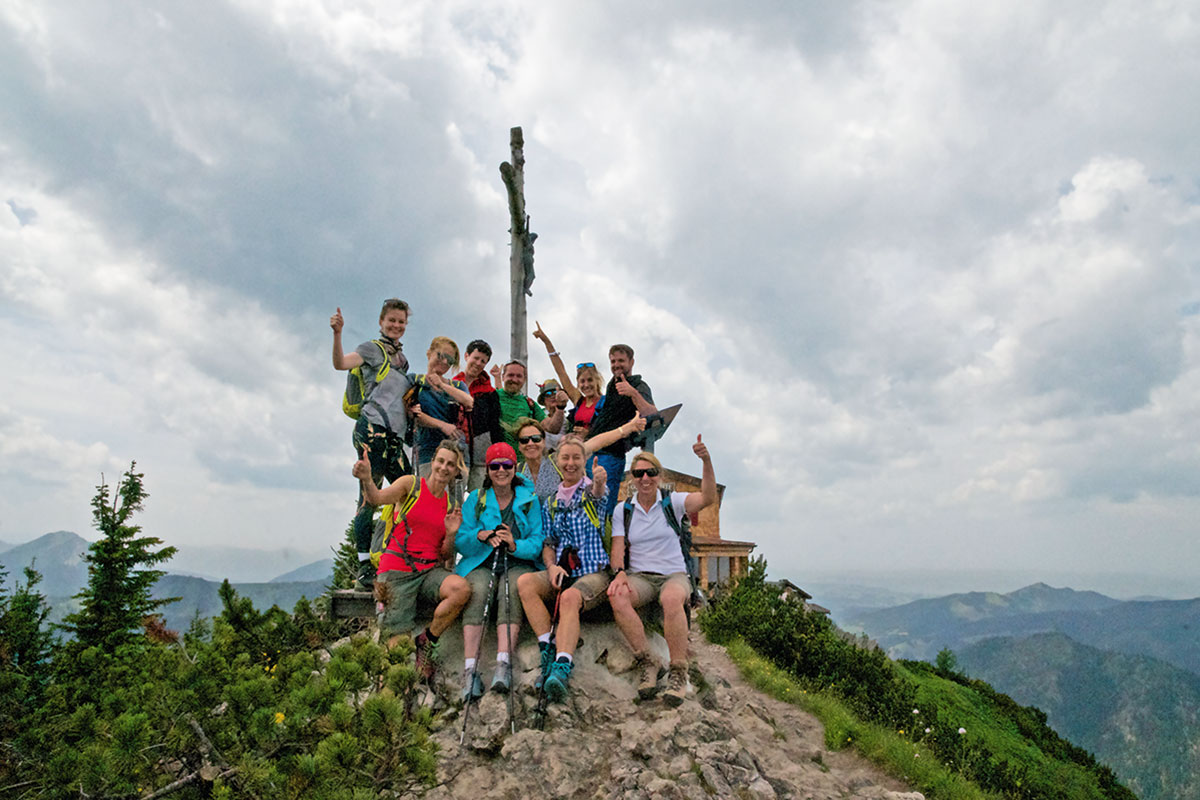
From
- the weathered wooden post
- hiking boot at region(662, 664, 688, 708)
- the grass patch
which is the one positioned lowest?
the grass patch

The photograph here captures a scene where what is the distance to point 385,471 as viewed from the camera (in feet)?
24.6

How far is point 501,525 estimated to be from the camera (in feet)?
20.7

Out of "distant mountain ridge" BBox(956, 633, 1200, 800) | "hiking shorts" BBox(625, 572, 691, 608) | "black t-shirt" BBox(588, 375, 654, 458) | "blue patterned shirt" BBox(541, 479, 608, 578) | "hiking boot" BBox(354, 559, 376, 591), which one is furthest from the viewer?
"distant mountain ridge" BBox(956, 633, 1200, 800)

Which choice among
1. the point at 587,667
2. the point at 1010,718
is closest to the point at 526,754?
the point at 587,667

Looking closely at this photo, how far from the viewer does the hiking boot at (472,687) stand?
5793mm

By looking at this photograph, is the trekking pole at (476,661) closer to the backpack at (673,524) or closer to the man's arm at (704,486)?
the backpack at (673,524)

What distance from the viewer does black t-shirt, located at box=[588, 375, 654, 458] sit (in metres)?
7.97

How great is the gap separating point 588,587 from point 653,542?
2.87ft

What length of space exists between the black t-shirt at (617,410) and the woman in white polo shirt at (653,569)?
1.18m

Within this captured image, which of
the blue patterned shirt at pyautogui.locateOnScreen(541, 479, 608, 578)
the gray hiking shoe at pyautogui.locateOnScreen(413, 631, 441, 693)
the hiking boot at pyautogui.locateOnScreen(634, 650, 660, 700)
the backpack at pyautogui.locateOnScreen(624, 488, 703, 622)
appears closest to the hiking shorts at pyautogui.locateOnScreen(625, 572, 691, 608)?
the backpack at pyautogui.locateOnScreen(624, 488, 703, 622)

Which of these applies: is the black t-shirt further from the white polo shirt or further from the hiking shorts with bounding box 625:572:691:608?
the hiking shorts with bounding box 625:572:691:608

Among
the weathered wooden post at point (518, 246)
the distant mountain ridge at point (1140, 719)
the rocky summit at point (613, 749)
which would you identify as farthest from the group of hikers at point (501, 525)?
the distant mountain ridge at point (1140, 719)

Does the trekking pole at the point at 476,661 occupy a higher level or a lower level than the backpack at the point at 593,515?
lower

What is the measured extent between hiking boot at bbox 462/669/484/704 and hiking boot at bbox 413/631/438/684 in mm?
433
